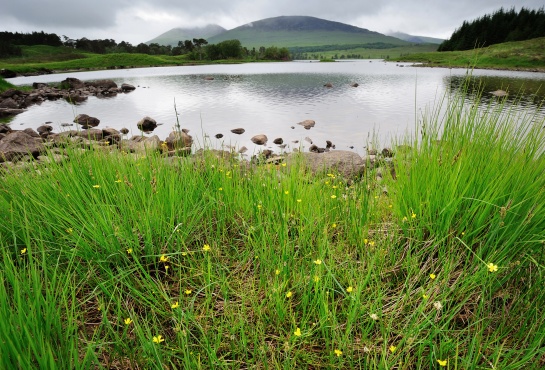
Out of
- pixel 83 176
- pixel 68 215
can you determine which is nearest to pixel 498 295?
pixel 68 215

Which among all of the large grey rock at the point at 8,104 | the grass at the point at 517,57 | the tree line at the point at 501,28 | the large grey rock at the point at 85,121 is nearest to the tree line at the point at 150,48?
the tree line at the point at 501,28

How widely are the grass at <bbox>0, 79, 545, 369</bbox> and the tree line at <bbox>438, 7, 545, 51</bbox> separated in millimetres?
103720

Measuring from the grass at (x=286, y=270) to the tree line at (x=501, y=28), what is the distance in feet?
340

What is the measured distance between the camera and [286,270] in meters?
2.47

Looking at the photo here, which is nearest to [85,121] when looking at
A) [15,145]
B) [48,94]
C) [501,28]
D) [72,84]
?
[15,145]

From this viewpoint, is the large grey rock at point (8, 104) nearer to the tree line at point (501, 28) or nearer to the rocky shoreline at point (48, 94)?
the rocky shoreline at point (48, 94)

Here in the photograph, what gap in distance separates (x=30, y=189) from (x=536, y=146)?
519 cm

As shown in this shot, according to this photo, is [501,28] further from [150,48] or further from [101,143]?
[150,48]

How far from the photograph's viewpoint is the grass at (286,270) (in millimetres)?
1870

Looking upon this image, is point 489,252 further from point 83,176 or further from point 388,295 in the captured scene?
point 83,176

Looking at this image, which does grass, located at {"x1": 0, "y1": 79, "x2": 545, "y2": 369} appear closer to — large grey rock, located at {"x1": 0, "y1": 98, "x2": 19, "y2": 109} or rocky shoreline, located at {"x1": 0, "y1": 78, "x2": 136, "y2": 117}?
rocky shoreline, located at {"x1": 0, "y1": 78, "x2": 136, "y2": 117}

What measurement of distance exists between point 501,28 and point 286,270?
412 ft

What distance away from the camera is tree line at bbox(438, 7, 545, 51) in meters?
85.4

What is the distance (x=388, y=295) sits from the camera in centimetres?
246
